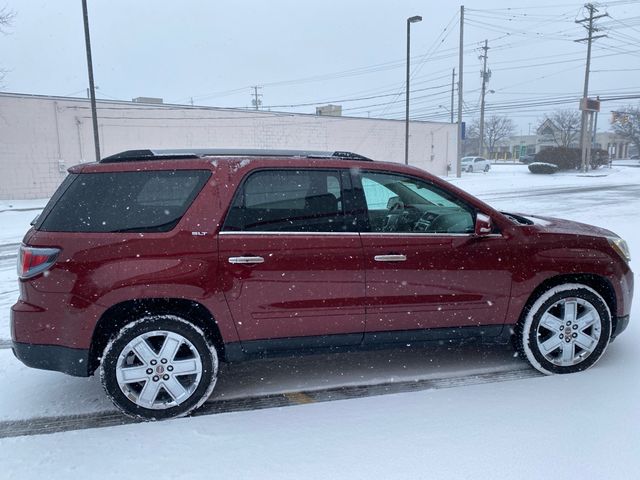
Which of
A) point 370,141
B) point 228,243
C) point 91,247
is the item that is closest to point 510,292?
point 228,243

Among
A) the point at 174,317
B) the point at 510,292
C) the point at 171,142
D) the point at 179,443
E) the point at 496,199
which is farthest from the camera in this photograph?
the point at 171,142

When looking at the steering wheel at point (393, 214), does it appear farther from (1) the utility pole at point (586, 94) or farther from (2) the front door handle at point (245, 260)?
(1) the utility pole at point (586, 94)

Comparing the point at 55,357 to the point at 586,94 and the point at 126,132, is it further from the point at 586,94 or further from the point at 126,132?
the point at 586,94

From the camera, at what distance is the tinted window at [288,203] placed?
3.38 m

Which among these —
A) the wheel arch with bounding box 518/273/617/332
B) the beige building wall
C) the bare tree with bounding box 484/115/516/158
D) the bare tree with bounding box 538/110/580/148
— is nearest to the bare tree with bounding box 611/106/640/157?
the bare tree with bounding box 538/110/580/148

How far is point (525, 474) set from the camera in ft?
8.64

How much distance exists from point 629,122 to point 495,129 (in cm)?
2438

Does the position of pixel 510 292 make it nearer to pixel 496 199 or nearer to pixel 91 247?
pixel 91 247

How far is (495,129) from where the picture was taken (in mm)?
90125

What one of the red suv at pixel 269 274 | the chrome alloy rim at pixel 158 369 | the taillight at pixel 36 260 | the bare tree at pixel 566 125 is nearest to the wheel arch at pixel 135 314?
the red suv at pixel 269 274

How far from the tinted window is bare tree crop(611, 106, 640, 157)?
245ft

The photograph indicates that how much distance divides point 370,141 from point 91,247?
104 feet

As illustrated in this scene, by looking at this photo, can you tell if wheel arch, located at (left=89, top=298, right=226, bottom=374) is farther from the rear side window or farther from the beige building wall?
the beige building wall

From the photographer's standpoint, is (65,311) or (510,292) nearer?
(65,311)
